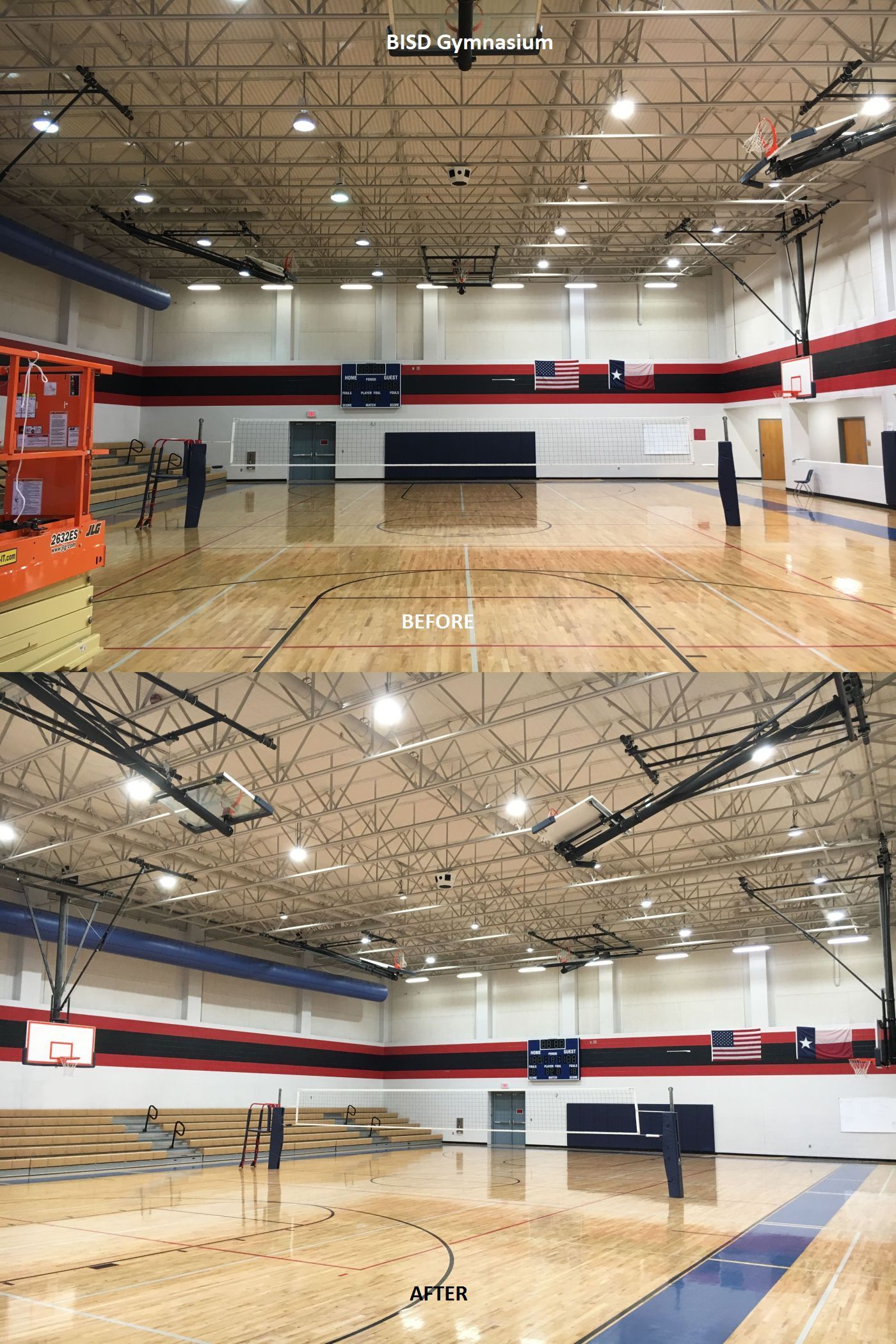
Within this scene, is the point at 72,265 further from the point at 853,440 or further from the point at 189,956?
the point at 853,440

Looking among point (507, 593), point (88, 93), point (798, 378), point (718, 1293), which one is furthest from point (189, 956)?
point (798, 378)

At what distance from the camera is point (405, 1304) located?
7.41 metres

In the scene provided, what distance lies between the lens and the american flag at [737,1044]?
27797 millimetres

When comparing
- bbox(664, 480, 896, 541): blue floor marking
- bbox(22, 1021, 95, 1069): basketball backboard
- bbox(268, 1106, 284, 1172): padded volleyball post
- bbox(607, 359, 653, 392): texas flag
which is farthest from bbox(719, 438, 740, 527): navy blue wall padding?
bbox(22, 1021, 95, 1069): basketball backboard

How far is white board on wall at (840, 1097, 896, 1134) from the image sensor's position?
2530cm

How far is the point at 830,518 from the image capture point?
1859 cm

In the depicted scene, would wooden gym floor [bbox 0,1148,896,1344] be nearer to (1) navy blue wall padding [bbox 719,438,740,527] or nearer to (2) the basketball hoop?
(1) navy blue wall padding [bbox 719,438,740,527]

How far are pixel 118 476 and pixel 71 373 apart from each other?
15056 millimetres

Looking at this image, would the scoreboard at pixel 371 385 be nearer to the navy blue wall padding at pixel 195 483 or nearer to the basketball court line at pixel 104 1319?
the navy blue wall padding at pixel 195 483

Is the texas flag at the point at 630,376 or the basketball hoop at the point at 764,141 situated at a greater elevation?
the texas flag at the point at 630,376

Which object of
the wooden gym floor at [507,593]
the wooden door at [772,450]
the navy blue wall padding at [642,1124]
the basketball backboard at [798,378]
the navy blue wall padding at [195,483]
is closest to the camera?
the wooden gym floor at [507,593]

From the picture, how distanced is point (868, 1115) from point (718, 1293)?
Result: 20.7 metres

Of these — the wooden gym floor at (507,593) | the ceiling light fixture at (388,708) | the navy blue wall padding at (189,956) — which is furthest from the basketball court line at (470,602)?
the navy blue wall padding at (189,956)

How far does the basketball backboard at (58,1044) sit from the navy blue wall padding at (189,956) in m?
1.77
